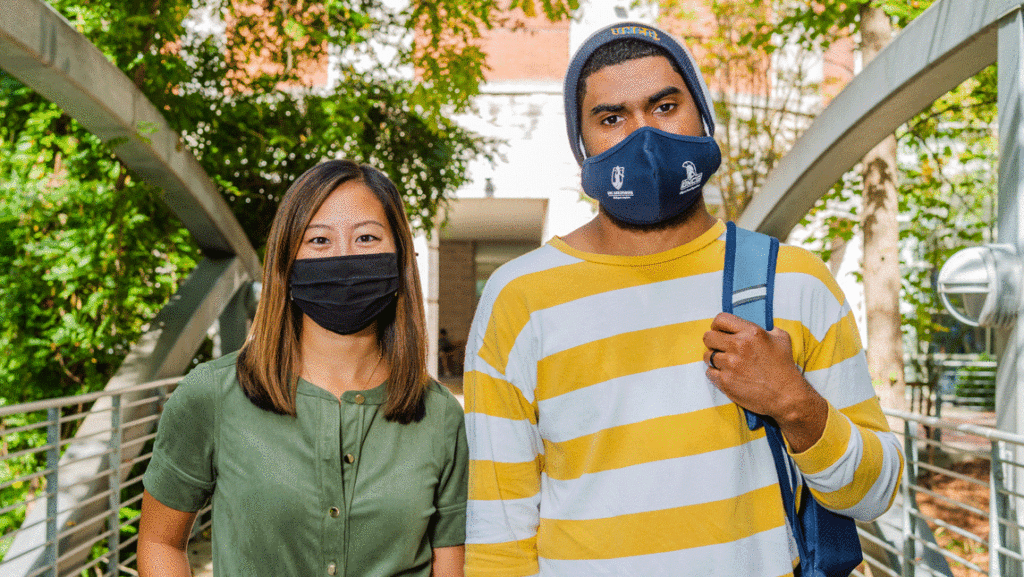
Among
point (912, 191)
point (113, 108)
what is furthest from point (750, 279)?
point (912, 191)

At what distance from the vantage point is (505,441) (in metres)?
1.57

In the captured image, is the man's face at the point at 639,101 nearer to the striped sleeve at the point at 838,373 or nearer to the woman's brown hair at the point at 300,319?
the striped sleeve at the point at 838,373

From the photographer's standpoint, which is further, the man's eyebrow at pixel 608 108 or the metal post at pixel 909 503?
the metal post at pixel 909 503

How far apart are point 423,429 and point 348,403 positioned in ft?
0.64

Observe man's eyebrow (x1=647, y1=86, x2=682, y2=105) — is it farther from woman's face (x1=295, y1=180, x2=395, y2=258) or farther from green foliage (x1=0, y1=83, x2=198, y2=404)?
green foliage (x1=0, y1=83, x2=198, y2=404)

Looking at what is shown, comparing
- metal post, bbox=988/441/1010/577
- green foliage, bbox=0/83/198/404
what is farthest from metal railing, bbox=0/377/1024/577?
green foliage, bbox=0/83/198/404

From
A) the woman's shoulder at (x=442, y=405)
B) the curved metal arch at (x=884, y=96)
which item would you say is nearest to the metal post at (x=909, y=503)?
the curved metal arch at (x=884, y=96)

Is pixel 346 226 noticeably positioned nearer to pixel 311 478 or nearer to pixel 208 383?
pixel 208 383

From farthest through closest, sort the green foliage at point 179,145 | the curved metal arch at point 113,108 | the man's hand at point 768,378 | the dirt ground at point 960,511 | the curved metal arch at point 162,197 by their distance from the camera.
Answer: the dirt ground at point 960,511 < the green foliage at point 179,145 < the curved metal arch at point 162,197 < the curved metal arch at point 113,108 < the man's hand at point 768,378

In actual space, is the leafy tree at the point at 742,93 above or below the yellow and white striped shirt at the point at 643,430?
above

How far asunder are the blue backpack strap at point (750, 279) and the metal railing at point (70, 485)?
10.9 feet

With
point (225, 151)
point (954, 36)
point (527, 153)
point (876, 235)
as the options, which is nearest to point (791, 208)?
point (876, 235)

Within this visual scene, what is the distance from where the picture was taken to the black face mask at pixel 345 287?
6.77 ft

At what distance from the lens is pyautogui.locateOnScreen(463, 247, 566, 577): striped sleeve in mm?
1555
